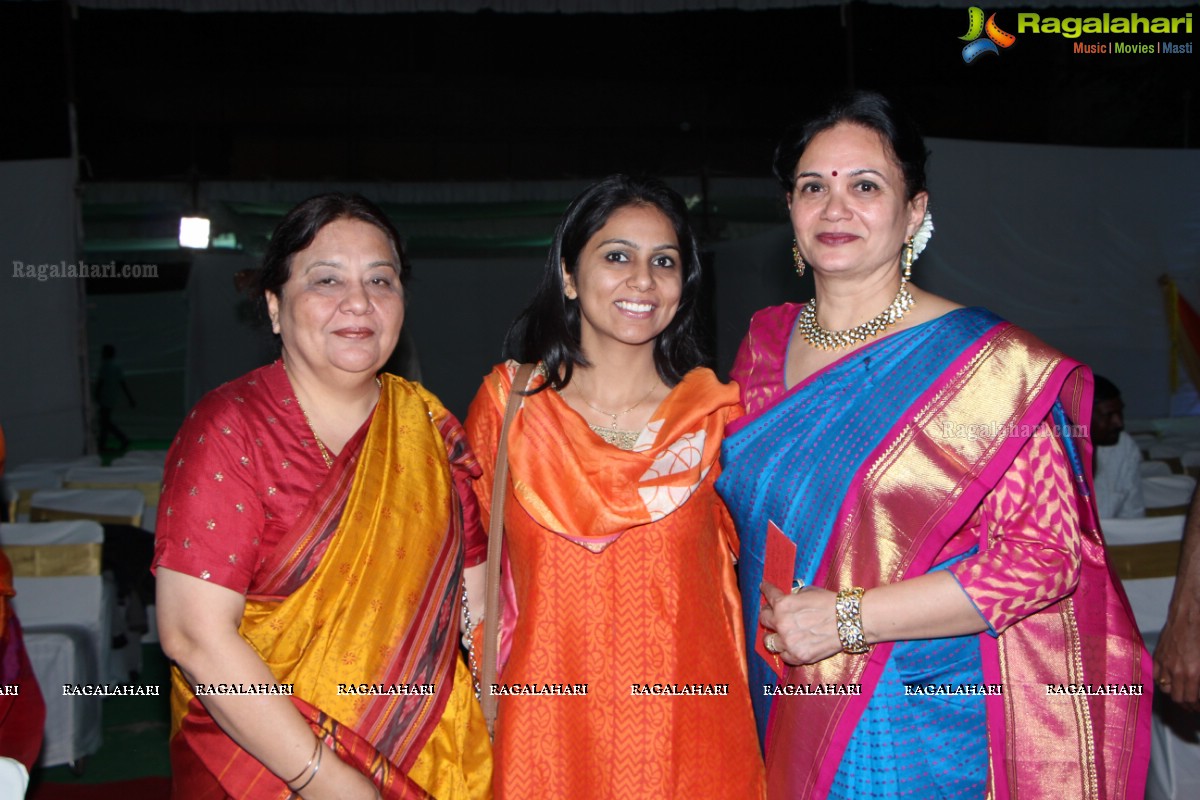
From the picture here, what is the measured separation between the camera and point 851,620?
5.39 feet

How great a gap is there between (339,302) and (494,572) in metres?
0.65

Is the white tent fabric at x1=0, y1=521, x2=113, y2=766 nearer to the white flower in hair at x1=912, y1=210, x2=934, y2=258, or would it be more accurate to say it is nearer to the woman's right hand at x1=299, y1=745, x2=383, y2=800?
the woman's right hand at x1=299, y1=745, x2=383, y2=800

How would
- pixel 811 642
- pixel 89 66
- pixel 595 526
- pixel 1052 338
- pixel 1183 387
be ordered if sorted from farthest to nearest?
pixel 89 66 → pixel 1183 387 → pixel 1052 338 → pixel 595 526 → pixel 811 642

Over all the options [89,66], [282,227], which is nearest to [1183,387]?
[282,227]

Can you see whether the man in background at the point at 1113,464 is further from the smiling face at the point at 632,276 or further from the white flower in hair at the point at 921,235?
the smiling face at the point at 632,276

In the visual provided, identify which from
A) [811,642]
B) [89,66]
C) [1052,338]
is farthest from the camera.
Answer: [89,66]

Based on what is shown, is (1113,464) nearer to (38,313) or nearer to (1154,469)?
(1154,469)

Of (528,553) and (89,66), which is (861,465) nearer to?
(528,553)

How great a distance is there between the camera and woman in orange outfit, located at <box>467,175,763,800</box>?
6.24 feet

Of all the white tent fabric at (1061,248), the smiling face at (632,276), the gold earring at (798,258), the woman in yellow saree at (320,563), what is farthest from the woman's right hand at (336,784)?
the white tent fabric at (1061,248)

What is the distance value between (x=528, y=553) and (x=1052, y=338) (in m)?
6.51

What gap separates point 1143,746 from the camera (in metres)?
1.78

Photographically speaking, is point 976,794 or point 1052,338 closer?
point 976,794

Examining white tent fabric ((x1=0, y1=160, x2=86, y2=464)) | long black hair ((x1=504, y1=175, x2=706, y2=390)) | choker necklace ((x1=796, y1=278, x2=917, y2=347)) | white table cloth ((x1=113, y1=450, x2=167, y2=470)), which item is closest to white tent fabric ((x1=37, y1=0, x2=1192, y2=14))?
white tent fabric ((x1=0, y1=160, x2=86, y2=464))
